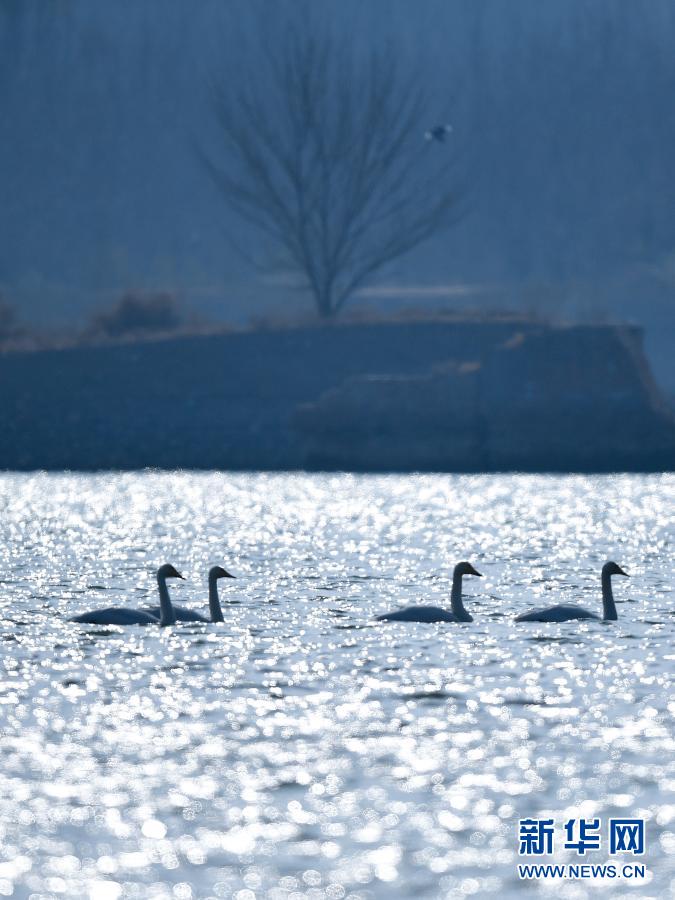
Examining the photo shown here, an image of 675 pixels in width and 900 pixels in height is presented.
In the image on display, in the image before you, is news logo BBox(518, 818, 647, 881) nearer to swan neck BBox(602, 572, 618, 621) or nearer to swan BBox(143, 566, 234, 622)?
swan neck BBox(602, 572, 618, 621)

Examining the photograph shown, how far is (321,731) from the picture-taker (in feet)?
59.1

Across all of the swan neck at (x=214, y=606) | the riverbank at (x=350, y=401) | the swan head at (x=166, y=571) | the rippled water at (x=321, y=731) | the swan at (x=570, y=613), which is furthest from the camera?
the riverbank at (x=350, y=401)

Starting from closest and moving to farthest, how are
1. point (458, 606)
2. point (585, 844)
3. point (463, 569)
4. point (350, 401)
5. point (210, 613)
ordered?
point (585, 844), point (458, 606), point (210, 613), point (463, 569), point (350, 401)

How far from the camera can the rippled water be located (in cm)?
1367

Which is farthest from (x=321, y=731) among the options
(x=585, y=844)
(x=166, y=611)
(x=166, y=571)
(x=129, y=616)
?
(x=166, y=571)

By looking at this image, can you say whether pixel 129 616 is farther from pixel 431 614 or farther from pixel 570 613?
pixel 570 613

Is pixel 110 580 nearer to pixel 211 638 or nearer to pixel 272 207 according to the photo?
pixel 211 638

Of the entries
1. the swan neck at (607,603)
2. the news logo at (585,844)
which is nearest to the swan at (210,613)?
the swan neck at (607,603)

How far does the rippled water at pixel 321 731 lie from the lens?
44.9ft

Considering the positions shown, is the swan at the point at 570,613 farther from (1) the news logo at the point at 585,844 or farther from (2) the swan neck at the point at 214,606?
(1) the news logo at the point at 585,844

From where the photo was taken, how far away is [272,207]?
309 ft

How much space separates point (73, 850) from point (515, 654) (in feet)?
32.2

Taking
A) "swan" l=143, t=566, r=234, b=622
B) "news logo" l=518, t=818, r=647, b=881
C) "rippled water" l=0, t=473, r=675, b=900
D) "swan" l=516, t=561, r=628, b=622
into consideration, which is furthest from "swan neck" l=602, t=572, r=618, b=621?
"news logo" l=518, t=818, r=647, b=881

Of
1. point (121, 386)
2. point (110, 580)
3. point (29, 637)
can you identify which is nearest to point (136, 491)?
point (121, 386)
